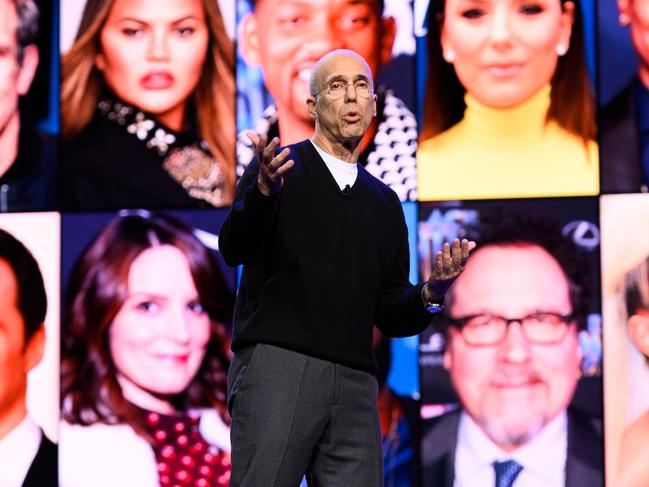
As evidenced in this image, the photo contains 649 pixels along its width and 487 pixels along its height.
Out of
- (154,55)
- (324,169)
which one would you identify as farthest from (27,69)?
(324,169)

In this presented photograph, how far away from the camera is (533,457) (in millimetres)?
3730

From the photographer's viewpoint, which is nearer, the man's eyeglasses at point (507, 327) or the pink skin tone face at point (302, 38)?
the man's eyeglasses at point (507, 327)

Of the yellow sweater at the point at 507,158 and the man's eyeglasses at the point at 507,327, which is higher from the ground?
the yellow sweater at the point at 507,158

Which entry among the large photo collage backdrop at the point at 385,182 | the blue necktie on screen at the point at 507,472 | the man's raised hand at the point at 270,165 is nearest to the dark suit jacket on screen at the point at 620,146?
the large photo collage backdrop at the point at 385,182

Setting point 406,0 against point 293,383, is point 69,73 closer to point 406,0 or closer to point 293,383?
point 406,0

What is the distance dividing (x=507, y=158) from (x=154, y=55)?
1.43m

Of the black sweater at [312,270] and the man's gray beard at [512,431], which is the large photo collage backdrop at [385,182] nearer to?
the man's gray beard at [512,431]

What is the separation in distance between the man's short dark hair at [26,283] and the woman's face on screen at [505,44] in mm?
1787

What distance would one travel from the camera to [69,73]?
4.24 m

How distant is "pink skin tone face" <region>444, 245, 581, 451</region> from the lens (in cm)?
373

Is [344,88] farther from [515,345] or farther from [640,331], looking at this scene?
[640,331]

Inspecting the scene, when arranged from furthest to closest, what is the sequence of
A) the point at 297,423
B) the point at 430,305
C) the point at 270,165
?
the point at 430,305 → the point at 297,423 → the point at 270,165

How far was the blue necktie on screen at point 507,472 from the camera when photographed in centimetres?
374

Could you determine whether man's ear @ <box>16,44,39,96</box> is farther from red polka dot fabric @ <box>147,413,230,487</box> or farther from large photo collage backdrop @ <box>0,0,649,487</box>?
red polka dot fabric @ <box>147,413,230,487</box>
